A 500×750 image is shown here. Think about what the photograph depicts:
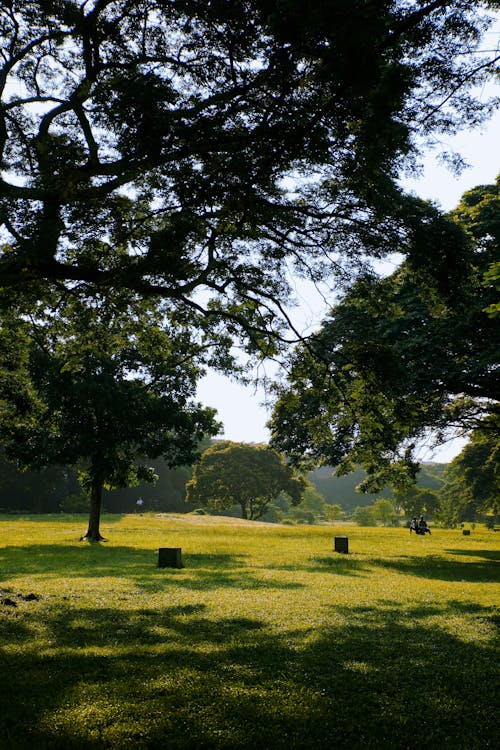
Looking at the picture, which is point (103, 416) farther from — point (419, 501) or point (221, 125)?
point (419, 501)

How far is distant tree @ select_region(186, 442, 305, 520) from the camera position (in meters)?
68.8

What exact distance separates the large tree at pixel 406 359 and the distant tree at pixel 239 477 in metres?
41.1

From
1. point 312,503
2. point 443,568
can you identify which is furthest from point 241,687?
point 312,503

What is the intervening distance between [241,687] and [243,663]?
0.96 m

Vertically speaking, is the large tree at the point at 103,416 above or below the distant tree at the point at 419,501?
above

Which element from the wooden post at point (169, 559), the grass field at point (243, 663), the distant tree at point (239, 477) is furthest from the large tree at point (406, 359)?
the distant tree at point (239, 477)

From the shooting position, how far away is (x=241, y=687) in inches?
250

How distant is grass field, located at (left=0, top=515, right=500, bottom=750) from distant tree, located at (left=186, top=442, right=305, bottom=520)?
53610 mm

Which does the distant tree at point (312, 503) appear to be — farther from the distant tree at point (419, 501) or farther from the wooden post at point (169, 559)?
the wooden post at point (169, 559)

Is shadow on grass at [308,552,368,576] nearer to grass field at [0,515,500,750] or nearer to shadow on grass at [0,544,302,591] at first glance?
grass field at [0,515,500,750]

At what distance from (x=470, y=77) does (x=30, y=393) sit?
20269 mm

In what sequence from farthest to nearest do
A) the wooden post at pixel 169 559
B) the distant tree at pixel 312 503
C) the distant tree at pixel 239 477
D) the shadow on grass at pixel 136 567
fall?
the distant tree at pixel 312 503 → the distant tree at pixel 239 477 → the wooden post at pixel 169 559 → the shadow on grass at pixel 136 567

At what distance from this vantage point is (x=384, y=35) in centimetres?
661

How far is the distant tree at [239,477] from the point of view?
68.8 meters
